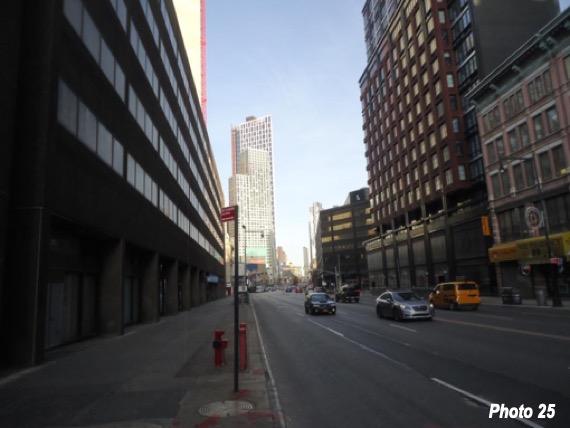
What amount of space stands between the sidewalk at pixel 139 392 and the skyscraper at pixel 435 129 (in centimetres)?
4089

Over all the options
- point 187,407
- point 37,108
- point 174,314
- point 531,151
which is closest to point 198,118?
point 174,314

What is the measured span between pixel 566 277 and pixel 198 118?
42.6m

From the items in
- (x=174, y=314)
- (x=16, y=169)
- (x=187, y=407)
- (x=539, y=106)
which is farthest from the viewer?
(x=539, y=106)

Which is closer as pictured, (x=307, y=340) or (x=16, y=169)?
(x=16, y=169)

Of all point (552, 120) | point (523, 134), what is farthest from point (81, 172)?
point (523, 134)

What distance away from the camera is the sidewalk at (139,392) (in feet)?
21.6

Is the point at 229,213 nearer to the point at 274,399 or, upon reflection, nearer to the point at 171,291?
the point at 274,399

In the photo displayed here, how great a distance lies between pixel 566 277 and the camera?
3297cm

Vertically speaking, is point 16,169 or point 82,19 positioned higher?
point 82,19

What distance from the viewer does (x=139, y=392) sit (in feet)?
27.3

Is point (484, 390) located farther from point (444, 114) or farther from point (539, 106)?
point (444, 114)

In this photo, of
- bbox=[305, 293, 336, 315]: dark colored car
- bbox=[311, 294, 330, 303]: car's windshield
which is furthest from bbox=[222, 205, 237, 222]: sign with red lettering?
bbox=[311, 294, 330, 303]: car's windshield

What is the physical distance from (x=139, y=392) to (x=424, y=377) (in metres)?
5.92

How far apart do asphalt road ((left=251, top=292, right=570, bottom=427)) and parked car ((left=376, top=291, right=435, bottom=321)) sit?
472 centimetres
